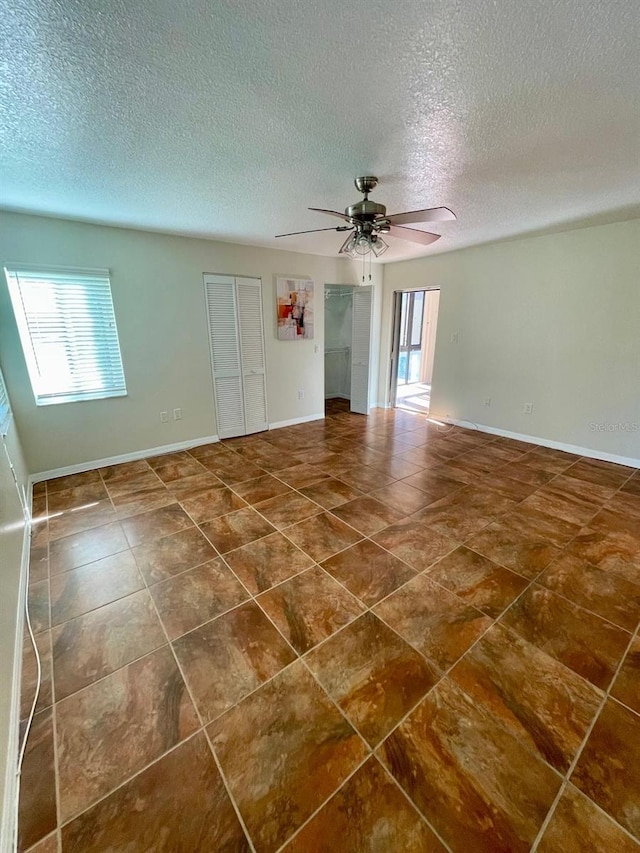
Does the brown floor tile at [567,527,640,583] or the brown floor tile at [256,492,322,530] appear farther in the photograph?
the brown floor tile at [256,492,322,530]

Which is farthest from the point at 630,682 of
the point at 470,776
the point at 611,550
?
the point at 611,550

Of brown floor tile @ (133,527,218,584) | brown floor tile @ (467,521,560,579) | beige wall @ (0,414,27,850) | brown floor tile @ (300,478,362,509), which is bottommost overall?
brown floor tile @ (133,527,218,584)

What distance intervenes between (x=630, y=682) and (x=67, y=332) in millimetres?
4629

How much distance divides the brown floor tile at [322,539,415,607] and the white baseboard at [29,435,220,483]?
2.72 meters

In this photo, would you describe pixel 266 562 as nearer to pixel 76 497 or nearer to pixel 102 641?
pixel 102 641

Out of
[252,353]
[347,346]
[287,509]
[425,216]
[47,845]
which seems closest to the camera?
[47,845]

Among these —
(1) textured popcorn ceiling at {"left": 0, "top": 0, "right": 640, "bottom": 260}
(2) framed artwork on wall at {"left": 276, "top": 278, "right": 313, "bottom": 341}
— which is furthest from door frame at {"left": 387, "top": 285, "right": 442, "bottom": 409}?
(1) textured popcorn ceiling at {"left": 0, "top": 0, "right": 640, "bottom": 260}

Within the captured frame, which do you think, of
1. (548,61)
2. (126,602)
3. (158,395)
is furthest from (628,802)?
(158,395)

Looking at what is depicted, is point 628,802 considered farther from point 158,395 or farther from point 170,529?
point 158,395

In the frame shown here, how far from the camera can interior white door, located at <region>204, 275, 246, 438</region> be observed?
4.04 metres

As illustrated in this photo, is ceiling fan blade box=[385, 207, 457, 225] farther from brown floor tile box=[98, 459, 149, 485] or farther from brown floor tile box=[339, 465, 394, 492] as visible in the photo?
brown floor tile box=[98, 459, 149, 485]

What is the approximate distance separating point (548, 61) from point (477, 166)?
87cm

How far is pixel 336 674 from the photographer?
4.83 feet

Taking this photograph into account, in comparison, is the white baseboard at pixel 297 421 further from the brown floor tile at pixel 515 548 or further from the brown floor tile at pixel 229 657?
the brown floor tile at pixel 229 657
